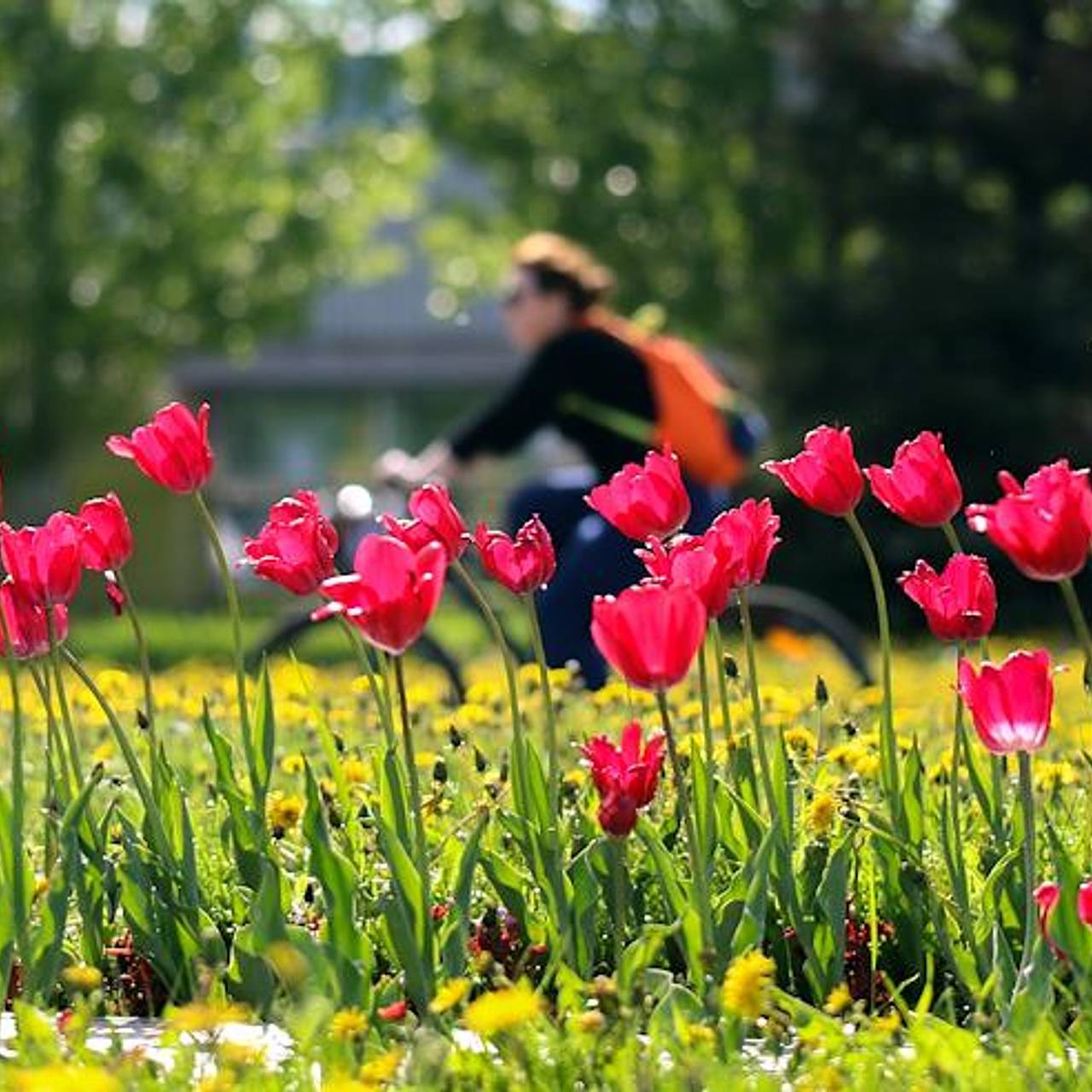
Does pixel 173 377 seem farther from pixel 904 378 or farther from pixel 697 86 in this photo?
pixel 904 378

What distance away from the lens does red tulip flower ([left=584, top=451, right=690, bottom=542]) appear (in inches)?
175

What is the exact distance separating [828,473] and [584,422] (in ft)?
18.1

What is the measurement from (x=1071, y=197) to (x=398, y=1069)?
2063 centimetres

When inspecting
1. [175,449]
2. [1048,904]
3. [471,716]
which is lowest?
[1048,904]

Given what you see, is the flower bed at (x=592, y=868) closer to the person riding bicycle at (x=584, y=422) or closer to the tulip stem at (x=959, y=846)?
the tulip stem at (x=959, y=846)

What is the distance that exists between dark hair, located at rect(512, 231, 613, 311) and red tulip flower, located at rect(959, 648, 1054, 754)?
20.2ft

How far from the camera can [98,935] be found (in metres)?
4.53

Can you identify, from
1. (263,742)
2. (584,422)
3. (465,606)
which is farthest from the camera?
(465,606)

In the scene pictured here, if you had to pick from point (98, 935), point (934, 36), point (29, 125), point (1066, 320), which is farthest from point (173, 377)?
point (98, 935)

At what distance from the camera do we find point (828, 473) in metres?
4.36

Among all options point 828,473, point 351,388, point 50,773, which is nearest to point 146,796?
point 50,773

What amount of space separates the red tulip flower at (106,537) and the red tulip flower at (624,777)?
0.82 meters

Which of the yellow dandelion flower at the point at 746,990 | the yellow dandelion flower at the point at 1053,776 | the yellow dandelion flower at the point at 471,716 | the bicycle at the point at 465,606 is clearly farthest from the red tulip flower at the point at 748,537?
the bicycle at the point at 465,606

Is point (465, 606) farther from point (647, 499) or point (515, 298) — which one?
point (647, 499)
